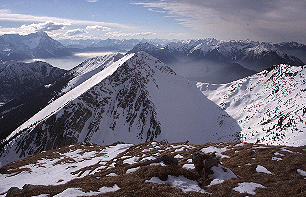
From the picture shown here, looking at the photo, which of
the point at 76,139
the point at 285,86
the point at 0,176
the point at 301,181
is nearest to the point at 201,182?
the point at 301,181

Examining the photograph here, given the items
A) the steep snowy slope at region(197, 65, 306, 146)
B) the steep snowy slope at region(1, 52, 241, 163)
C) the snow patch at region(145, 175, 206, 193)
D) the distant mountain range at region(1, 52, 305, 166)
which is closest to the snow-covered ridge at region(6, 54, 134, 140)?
the steep snowy slope at region(1, 52, 241, 163)

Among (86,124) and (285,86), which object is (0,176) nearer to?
(86,124)

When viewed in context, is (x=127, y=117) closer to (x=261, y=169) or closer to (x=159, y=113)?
(x=159, y=113)

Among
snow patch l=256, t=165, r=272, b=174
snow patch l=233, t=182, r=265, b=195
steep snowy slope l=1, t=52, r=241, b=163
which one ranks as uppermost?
snow patch l=233, t=182, r=265, b=195

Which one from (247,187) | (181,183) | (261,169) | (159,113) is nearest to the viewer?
(247,187)

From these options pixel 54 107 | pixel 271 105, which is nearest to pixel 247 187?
pixel 271 105

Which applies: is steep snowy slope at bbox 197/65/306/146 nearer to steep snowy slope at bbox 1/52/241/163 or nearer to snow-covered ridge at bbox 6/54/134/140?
steep snowy slope at bbox 1/52/241/163

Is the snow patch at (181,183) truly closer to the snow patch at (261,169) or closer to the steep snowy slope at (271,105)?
the snow patch at (261,169)

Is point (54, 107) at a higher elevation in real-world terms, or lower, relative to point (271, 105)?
lower
